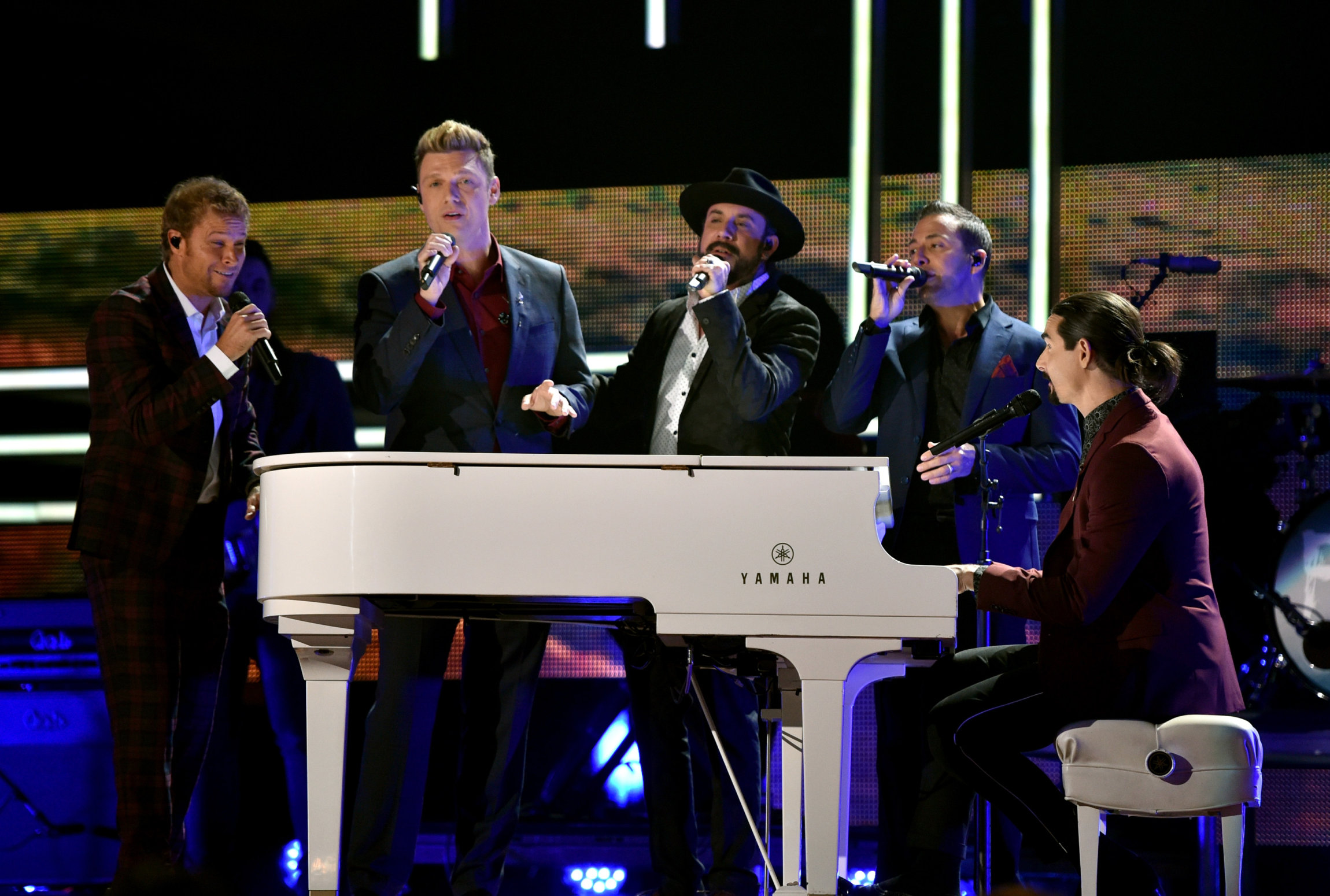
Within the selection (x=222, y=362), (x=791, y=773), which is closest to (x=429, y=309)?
(x=222, y=362)

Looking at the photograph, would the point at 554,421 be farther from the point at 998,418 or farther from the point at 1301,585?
the point at 1301,585

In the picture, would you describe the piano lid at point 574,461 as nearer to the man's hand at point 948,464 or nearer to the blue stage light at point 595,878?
the man's hand at point 948,464

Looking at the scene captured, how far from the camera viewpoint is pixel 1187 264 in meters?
4.16

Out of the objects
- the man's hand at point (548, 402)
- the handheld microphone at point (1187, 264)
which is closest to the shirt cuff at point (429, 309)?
the man's hand at point (548, 402)

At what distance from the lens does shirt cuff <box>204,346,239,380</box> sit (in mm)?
3273

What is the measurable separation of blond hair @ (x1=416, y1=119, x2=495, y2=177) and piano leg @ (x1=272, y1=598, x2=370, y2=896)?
1472 millimetres

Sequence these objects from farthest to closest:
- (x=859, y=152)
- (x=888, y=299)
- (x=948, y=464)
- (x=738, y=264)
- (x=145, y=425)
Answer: (x=859, y=152) < (x=738, y=264) < (x=888, y=299) < (x=145, y=425) < (x=948, y=464)

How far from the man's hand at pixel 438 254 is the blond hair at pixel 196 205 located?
57 centimetres

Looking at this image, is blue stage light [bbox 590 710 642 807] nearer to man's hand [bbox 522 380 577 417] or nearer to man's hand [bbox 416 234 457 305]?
man's hand [bbox 522 380 577 417]

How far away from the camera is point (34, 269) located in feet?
15.3

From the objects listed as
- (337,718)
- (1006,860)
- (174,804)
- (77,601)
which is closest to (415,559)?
(337,718)

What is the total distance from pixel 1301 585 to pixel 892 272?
1.71 metres

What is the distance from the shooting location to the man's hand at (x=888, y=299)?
3.54 m

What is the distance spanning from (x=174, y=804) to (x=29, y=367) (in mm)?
1970
